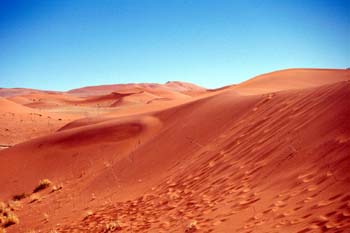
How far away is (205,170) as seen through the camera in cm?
771

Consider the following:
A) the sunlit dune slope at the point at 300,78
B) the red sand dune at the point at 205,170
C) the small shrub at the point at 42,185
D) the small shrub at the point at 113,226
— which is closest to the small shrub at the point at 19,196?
the red sand dune at the point at 205,170

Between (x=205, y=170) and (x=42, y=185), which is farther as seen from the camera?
(x=42, y=185)

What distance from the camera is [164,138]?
1231 centimetres

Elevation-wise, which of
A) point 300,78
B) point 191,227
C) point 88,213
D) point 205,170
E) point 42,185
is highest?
point 300,78

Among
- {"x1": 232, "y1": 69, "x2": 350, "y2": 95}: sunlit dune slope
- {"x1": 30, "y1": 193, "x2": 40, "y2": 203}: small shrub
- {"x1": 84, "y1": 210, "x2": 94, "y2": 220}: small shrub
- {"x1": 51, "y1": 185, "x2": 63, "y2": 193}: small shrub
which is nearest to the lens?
{"x1": 84, "y1": 210, "x2": 94, "y2": 220}: small shrub

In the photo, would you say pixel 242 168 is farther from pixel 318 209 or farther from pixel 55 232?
pixel 55 232

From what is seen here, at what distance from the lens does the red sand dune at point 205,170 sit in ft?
15.0

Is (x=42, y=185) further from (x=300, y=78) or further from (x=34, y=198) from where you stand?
(x=300, y=78)

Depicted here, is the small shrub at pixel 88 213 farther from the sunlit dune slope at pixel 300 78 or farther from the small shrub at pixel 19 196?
the sunlit dune slope at pixel 300 78

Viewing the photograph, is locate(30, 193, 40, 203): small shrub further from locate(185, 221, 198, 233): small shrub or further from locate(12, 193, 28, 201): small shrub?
locate(185, 221, 198, 233): small shrub

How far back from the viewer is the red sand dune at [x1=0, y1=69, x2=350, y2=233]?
458cm

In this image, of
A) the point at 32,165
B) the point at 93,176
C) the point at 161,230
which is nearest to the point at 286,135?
the point at 161,230

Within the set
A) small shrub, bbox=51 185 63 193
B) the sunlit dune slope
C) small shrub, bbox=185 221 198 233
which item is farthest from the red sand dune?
→ the sunlit dune slope

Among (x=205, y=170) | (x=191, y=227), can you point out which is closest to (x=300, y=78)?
(x=205, y=170)
